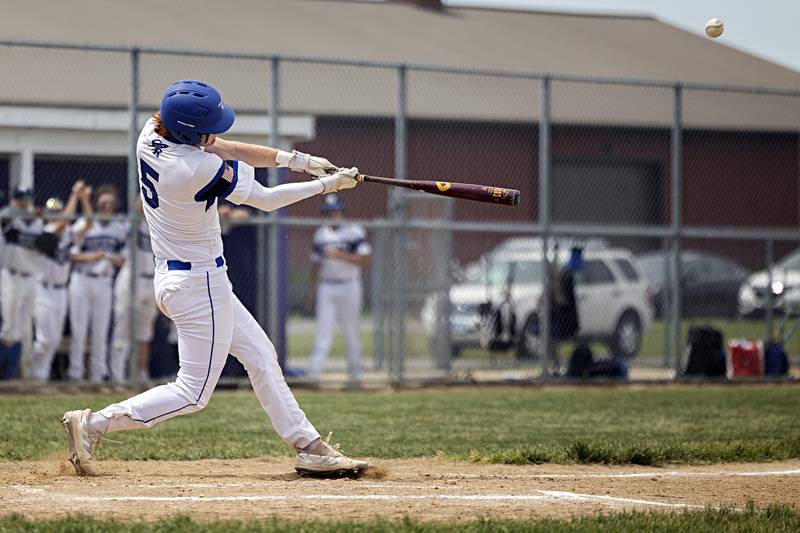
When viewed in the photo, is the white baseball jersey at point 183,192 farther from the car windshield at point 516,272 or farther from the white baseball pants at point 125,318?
the car windshield at point 516,272

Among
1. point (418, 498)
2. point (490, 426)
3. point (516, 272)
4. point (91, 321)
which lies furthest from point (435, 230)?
point (418, 498)

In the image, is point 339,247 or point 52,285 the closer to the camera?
point 52,285

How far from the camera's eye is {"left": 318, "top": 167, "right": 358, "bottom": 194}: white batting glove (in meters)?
6.86

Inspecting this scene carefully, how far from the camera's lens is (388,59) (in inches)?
964

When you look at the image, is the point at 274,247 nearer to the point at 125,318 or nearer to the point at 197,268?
the point at 125,318

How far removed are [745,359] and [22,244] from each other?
8.22 metres

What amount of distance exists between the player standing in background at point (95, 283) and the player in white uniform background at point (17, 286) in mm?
455

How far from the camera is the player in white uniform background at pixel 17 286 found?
12.7m

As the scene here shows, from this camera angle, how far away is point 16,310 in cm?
1288

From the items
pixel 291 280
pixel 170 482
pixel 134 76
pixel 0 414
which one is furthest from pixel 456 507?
pixel 291 280

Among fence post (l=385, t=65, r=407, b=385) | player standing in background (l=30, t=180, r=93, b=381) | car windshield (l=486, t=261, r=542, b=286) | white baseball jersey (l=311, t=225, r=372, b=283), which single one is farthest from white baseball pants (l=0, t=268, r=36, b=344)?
car windshield (l=486, t=261, r=542, b=286)

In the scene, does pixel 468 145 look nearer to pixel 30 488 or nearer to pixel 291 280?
pixel 291 280

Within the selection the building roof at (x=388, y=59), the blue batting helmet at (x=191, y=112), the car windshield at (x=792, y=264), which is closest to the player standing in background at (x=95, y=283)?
the building roof at (x=388, y=59)

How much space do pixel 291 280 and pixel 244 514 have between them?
38.7 feet
